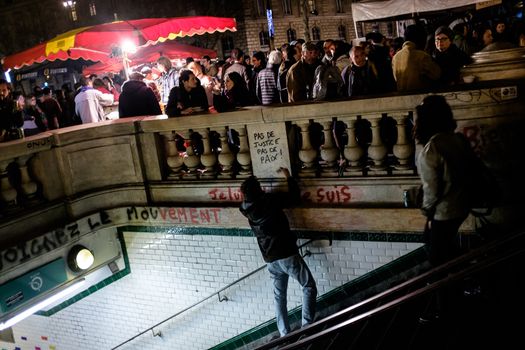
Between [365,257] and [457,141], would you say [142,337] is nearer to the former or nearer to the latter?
[365,257]

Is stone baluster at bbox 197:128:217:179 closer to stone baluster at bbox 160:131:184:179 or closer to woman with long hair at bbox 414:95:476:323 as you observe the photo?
stone baluster at bbox 160:131:184:179

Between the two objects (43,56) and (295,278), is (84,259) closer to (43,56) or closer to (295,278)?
(295,278)

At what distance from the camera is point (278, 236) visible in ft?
19.9

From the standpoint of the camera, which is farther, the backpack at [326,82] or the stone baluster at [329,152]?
the backpack at [326,82]

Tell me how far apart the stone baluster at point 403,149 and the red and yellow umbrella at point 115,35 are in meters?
7.41

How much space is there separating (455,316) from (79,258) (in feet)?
16.3

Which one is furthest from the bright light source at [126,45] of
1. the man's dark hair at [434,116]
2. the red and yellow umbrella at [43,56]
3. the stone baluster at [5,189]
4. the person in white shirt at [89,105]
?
the man's dark hair at [434,116]

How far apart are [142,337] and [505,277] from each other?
597 centimetres

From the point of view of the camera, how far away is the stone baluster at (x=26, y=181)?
21.9 ft

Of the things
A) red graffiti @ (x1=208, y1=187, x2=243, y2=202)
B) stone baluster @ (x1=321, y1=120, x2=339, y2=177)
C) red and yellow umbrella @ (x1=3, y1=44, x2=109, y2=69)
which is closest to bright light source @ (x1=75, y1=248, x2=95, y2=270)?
red graffiti @ (x1=208, y1=187, x2=243, y2=202)

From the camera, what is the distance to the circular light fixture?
712 cm

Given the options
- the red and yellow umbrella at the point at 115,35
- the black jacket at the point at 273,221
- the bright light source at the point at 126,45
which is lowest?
the black jacket at the point at 273,221

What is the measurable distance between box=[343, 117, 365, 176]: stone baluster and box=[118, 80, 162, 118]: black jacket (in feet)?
12.6

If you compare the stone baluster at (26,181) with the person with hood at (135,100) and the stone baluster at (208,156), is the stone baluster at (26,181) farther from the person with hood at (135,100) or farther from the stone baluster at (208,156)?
the stone baluster at (208,156)
